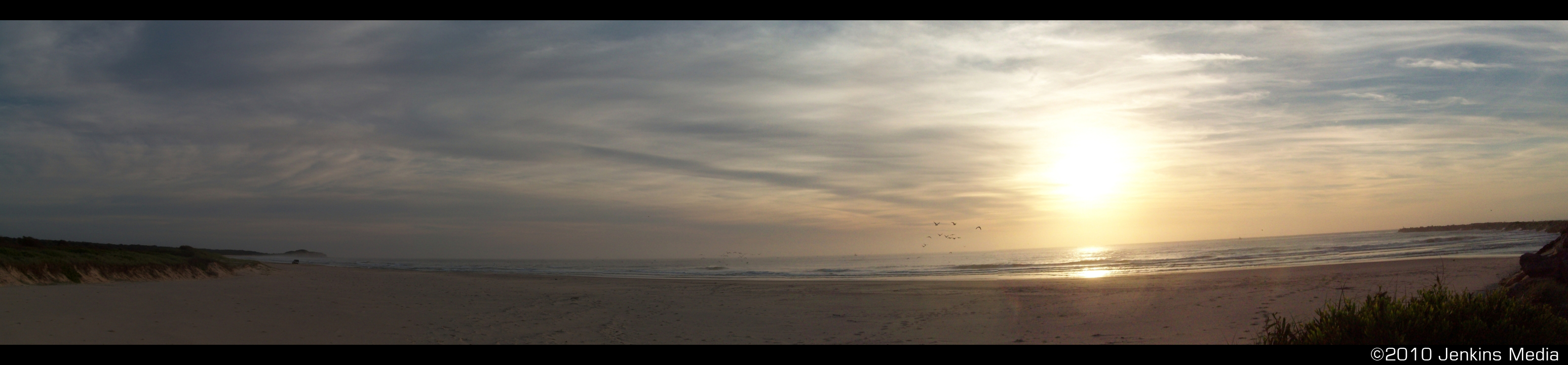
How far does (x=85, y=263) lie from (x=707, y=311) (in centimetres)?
1949

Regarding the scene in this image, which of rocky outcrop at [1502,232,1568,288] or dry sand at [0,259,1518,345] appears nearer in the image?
rocky outcrop at [1502,232,1568,288]

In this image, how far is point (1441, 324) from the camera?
784 centimetres

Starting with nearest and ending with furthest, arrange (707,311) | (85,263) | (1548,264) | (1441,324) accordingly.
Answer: (1441,324) < (1548,264) < (707,311) < (85,263)

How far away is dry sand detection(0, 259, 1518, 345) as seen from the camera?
41.3 ft

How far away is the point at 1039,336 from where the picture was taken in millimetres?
13531

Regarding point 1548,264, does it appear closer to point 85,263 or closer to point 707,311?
point 707,311

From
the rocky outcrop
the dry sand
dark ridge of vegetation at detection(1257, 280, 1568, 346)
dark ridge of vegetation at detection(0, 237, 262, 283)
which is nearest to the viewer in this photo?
dark ridge of vegetation at detection(1257, 280, 1568, 346)

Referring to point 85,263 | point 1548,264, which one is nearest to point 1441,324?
point 1548,264

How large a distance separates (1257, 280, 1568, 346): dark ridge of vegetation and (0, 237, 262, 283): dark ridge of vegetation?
91.8 feet

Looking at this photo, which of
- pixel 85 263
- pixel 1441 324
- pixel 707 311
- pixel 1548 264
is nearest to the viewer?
pixel 1441 324

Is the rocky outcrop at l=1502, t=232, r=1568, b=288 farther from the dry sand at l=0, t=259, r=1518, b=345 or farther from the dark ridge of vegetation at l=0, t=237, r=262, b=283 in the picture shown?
the dark ridge of vegetation at l=0, t=237, r=262, b=283

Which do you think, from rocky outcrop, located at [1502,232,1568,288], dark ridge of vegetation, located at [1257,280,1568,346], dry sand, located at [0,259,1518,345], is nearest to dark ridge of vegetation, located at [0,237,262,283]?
dry sand, located at [0,259,1518,345]
